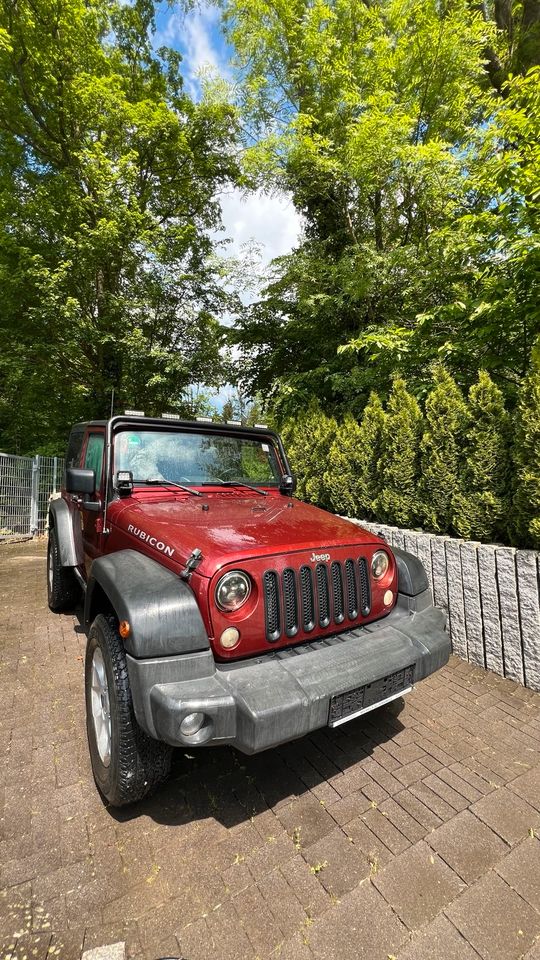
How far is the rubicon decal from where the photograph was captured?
2174 mm

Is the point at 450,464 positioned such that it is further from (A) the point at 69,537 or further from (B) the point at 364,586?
(A) the point at 69,537

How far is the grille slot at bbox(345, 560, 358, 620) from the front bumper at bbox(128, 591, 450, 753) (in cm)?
21

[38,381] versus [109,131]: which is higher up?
[109,131]

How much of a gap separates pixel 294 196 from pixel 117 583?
9.79m

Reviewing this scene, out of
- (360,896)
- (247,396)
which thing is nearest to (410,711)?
(360,896)

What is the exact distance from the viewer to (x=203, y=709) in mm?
1707

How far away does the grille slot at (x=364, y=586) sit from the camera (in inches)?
96.2

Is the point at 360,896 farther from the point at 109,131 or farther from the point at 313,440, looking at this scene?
the point at 109,131

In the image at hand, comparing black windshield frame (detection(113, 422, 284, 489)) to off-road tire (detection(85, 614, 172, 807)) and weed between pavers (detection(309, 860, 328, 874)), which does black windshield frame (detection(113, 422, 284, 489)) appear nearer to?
off-road tire (detection(85, 614, 172, 807))

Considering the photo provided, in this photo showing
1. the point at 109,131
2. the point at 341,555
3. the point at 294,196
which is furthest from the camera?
the point at 109,131

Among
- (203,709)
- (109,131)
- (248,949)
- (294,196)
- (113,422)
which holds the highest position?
(109,131)

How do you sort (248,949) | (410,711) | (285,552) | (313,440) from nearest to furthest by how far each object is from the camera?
1. (248,949)
2. (285,552)
3. (410,711)
4. (313,440)

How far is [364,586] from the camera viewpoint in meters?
2.46

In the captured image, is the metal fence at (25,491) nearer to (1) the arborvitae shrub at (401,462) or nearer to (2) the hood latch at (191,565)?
(1) the arborvitae shrub at (401,462)
